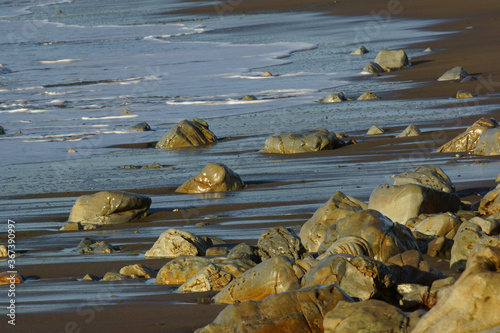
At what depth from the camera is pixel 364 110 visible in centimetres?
1292

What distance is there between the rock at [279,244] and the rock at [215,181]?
9.59 ft

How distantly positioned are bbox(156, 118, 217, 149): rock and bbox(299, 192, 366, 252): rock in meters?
5.76

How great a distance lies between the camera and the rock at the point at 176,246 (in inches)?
222

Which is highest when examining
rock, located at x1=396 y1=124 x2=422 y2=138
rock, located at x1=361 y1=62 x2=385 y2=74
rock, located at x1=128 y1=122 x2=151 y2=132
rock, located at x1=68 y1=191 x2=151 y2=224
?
rock, located at x1=68 y1=191 x2=151 y2=224

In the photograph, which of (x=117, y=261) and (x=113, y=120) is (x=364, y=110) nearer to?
(x=113, y=120)

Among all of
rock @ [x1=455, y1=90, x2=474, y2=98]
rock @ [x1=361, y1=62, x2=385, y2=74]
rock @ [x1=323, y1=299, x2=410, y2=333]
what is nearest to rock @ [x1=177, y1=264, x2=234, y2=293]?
rock @ [x1=323, y1=299, x2=410, y2=333]

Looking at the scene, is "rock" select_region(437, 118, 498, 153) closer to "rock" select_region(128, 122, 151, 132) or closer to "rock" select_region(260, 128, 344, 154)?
"rock" select_region(260, 128, 344, 154)

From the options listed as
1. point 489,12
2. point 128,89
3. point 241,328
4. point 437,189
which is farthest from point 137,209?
point 489,12

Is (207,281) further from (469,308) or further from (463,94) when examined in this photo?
(463,94)

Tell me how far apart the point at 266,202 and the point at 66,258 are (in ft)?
7.69

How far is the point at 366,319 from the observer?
3.17 metres

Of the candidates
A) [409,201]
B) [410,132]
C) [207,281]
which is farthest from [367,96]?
[207,281]

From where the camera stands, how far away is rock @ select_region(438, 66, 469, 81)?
14992mm

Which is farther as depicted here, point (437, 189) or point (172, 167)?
point (172, 167)
